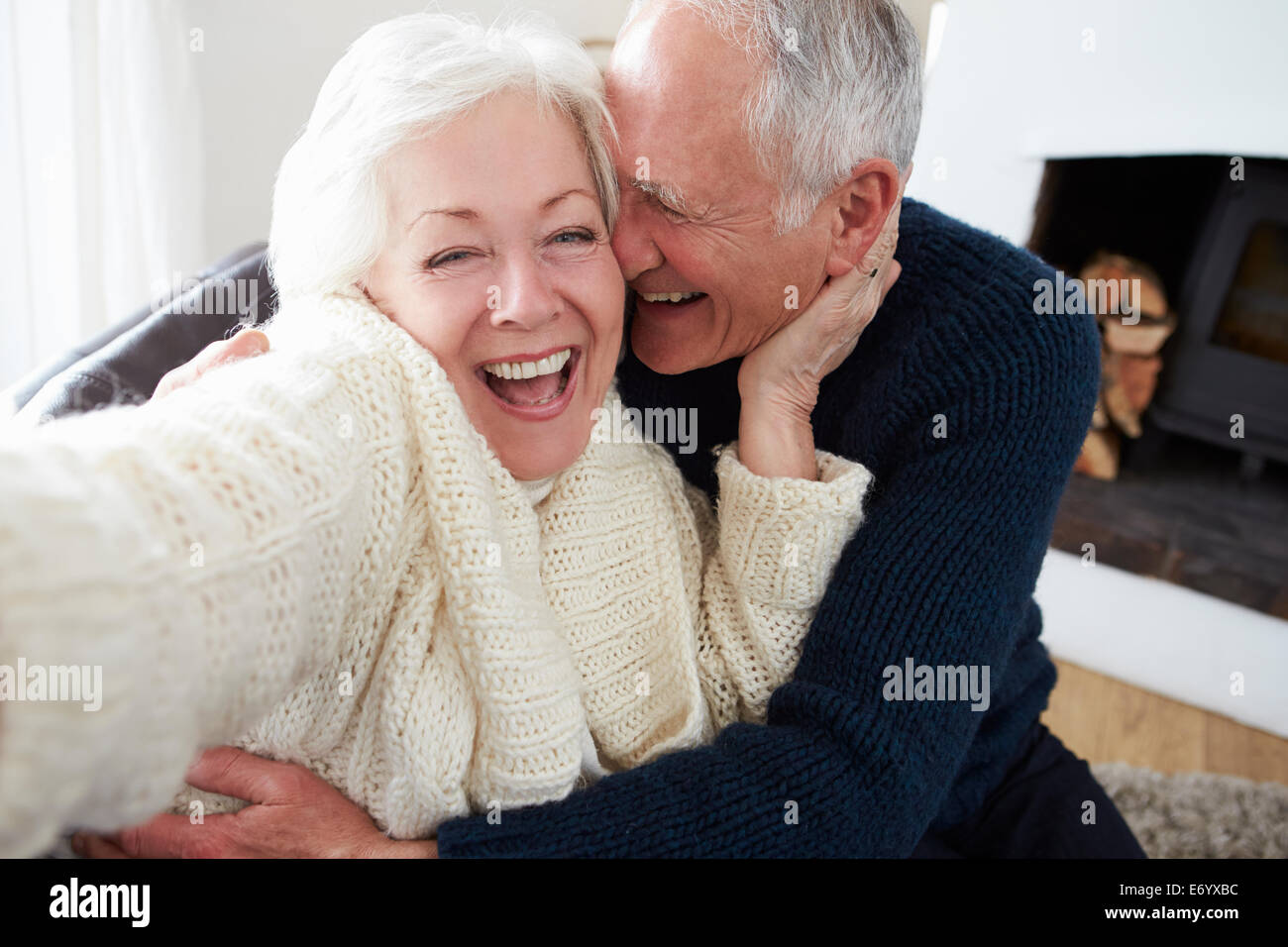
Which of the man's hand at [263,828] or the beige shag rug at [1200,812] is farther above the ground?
the man's hand at [263,828]

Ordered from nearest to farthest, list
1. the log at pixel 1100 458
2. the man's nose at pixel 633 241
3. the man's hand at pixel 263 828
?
the man's hand at pixel 263 828, the man's nose at pixel 633 241, the log at pixel 1100 458

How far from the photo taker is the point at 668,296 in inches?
50.1

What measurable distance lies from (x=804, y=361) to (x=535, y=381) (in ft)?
1.22

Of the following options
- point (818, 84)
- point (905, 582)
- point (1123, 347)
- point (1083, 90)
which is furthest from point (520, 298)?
point (1123, 347)

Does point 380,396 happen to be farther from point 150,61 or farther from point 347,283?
point 150,61

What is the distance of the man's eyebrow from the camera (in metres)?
1.14

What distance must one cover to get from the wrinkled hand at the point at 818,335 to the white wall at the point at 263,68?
1.46 meters

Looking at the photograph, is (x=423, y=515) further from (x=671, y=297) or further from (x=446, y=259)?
(x=671, y=297)

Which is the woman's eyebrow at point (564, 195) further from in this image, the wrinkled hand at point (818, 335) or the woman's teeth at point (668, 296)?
the wrinkled hand at point (818, 335)

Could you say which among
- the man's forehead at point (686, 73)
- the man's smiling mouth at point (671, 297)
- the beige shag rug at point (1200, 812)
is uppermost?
the man's forehead at point (686, 73)

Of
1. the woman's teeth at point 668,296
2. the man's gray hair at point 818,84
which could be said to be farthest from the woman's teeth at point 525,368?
the man's gray hair at point 818,84

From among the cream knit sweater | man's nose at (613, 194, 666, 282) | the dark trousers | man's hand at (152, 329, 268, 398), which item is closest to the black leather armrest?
the cream knit sweater

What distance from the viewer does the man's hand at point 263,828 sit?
0.96 m
